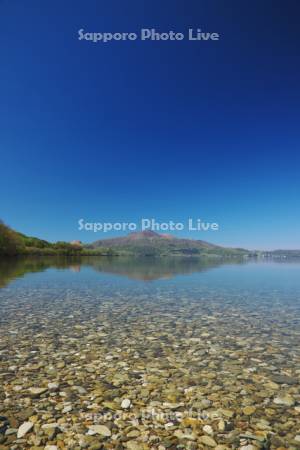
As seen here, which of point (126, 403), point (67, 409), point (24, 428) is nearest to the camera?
point (24, 428)

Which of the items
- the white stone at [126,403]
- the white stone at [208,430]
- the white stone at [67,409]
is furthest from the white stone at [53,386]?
the white stone at [208,430]

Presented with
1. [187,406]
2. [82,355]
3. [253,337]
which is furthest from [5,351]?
[253,337]

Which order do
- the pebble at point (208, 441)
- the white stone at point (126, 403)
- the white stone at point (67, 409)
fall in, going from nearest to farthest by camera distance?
the pebble at point (208, 441)
the white stone at point (67, 409)
the white stone at point (126, 403)

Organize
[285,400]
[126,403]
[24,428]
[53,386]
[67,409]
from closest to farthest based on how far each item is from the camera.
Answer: [24,428] → [67,409] → [126,403] → [285,400] → [53,386]

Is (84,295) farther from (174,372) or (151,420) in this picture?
(151,420)

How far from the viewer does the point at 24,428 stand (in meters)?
5.57

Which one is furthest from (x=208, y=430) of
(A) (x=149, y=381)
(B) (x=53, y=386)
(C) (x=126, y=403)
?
(B) (x=53, y=386)

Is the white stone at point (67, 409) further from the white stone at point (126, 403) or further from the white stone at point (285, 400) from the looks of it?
the white stone at point (285, 400)

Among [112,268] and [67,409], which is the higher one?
[67,409]

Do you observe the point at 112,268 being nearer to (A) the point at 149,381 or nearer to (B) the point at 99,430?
(A) the point at 149,381

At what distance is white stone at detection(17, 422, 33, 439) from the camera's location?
5.38m

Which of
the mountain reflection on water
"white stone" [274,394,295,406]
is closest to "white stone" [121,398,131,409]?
"white stone" [274,394,295,406]

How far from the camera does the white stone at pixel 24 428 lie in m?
5.38

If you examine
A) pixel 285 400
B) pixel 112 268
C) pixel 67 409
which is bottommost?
pixel 112 268
